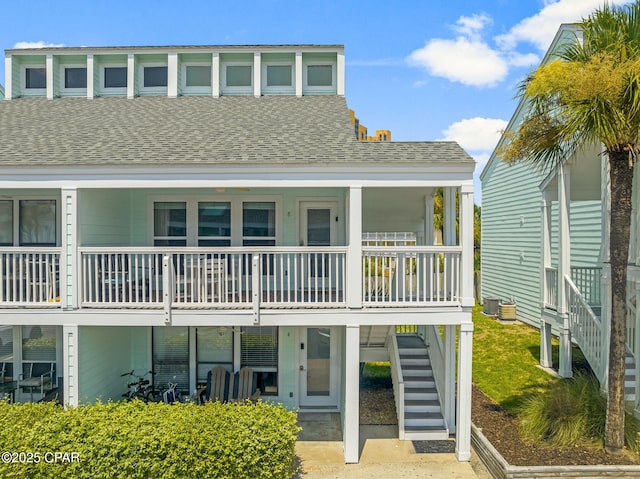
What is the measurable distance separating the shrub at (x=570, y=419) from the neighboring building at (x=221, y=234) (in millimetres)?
1328

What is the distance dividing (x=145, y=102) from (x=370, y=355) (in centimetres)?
845

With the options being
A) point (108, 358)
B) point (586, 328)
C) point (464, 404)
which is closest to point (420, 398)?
point (464, 404)

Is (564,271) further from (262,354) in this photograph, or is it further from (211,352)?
(211,352)

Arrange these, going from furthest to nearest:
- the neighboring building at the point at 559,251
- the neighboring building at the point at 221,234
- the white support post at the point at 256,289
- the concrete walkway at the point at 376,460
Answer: the neighboring building at the point at 559,251 → the neighboring building at the point at 221,234 → the white support post at the point at 256,289 → the concrete walkway at the point at 376,460

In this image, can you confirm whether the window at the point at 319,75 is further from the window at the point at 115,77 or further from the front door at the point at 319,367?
the front door at the point at 319,367

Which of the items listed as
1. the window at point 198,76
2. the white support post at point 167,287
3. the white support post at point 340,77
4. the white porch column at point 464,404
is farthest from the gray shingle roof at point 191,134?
the white porch column at point 464,404

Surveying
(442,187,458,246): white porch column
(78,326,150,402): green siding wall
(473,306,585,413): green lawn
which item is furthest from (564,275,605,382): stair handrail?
(78,326,150,402): green siding wall

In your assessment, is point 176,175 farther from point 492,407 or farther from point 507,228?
point 507,228

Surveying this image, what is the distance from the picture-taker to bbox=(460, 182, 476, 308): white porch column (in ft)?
26.3

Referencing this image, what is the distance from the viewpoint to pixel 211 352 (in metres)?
10.7

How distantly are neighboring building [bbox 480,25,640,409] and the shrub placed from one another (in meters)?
0.74

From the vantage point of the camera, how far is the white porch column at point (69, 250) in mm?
8375

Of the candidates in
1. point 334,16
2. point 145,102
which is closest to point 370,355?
point 145,102

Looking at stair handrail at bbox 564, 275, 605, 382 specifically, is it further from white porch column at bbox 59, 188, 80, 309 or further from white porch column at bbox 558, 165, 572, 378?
white porch column at bbox 59, 188, 80, 309
